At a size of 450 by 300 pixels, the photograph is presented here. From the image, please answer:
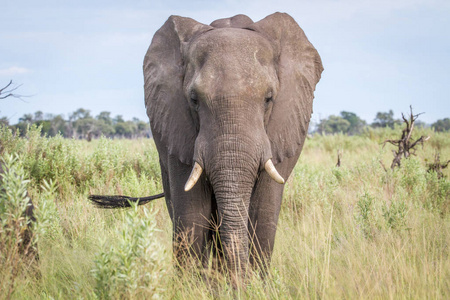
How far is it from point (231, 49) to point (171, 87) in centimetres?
69

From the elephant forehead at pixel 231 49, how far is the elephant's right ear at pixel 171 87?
11.5 inches

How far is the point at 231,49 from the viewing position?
3631 millimetres

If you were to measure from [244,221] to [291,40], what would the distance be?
170cm

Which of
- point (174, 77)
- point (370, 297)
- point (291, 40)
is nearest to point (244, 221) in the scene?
point (370, 297)

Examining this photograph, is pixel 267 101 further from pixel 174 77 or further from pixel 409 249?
pixel 409 249

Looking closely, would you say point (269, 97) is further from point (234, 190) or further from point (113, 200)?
point (113, 200)

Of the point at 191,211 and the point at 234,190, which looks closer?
the point at 234,190

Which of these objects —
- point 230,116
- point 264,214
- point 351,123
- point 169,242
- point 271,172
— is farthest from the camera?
point 351,123

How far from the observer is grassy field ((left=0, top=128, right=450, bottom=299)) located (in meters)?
2.75

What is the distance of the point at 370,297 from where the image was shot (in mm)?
3127

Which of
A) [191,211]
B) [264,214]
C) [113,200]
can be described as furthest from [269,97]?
[113,200]

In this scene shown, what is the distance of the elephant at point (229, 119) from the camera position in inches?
139

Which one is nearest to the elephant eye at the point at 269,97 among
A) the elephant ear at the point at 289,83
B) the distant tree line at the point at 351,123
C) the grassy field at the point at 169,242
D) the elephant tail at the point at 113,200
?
the elephant ear at the point at 289,83

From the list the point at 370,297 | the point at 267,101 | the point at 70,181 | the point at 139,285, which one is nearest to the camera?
the point at 139,285
